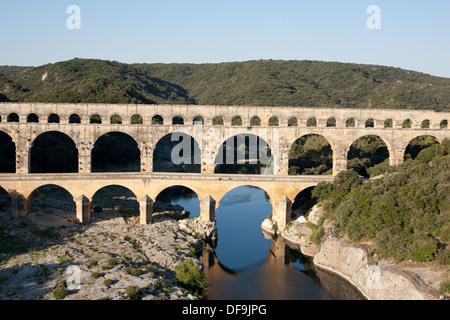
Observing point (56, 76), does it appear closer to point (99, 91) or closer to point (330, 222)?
point (99, 91)

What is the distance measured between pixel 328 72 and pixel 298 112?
7551 cm

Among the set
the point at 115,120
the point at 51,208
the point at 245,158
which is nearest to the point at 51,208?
the point at 51,208

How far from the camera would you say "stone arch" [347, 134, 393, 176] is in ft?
143

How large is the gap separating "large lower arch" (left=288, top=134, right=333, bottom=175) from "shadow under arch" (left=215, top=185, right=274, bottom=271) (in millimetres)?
5732

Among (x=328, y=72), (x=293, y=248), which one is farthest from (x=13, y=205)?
(x=328, y=72)

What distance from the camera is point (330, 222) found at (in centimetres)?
3259

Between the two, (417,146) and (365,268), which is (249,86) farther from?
(365,268)

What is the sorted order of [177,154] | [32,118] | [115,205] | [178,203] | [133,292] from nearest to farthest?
[133,292]
[115,205]
[178,203]
[32,118]
[177,154]

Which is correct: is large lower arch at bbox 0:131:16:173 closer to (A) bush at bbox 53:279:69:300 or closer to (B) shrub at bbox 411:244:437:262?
(A) bush at bbox 53:279:69:300

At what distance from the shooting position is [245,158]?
6469 centimetres

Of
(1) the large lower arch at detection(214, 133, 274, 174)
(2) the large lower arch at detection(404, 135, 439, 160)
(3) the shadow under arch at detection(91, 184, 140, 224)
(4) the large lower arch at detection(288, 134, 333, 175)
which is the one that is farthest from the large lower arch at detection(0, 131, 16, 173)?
(2) the large lower arch at detection(404, 135, 439, 160)

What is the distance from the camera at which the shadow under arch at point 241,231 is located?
32.4m

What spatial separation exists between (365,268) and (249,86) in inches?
2803

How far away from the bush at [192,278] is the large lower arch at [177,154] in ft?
103
